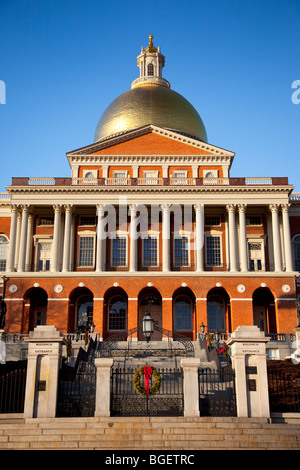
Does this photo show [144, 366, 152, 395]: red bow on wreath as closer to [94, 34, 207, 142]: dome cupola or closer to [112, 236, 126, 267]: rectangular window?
[112, 236, 126, 267]: rectangular window

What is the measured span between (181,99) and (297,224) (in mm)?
17907

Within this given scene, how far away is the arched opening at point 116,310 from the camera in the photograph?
147 feet

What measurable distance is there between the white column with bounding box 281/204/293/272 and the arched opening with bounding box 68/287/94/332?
634 inches

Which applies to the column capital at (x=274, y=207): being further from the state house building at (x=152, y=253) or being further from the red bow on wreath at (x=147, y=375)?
the red bow on wreath at (x=147, y=375)

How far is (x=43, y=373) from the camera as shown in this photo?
634 inches

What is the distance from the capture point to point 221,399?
16078 millimetres

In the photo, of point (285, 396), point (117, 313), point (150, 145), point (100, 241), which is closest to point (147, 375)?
point (285, 396)

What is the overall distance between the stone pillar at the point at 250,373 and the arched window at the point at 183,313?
2817 centimetres

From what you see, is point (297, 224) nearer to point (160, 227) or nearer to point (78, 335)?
point (160, 227)

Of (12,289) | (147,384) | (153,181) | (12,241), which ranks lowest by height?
(147,384)

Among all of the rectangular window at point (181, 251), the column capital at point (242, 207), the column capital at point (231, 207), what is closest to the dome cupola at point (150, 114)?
the column capital at point (231, 207)

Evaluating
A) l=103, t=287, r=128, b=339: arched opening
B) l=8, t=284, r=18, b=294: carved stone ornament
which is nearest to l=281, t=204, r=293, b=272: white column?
l=103, t=287, r=128, b=339: arched opening

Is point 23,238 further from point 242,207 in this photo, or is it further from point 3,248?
point 242,207

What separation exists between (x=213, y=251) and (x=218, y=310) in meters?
4.92
